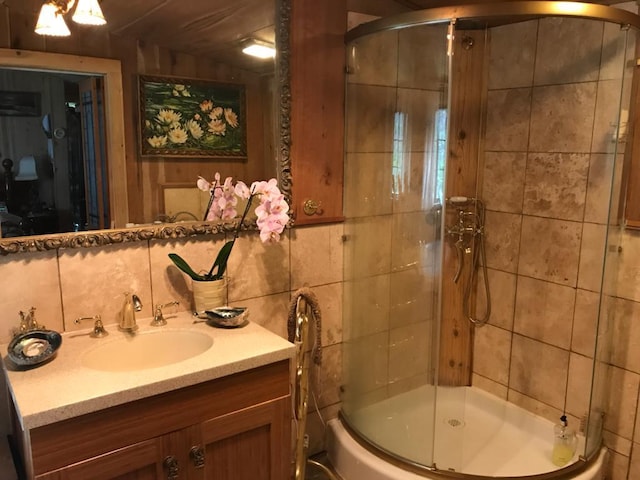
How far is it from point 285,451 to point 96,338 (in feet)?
2.40

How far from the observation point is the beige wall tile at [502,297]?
2578 millimetres

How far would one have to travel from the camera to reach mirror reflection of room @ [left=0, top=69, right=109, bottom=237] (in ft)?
5.12

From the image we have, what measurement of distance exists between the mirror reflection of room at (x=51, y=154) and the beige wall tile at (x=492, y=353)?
6.32ft

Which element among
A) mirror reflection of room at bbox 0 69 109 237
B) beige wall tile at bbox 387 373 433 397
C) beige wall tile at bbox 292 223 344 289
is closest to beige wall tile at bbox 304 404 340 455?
beige wall tile at bbox 387 373 433 397

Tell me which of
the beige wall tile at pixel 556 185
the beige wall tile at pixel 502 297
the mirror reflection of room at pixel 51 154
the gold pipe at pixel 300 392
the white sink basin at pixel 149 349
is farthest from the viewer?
the beige wall tile at pixel 502 297

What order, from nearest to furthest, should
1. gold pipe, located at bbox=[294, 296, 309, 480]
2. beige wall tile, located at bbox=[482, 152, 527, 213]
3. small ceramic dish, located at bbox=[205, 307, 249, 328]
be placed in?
small ceramic dish, located at bbox=[205, 307, 249, 328], gold pipe, located at bbox=[294, 296, 309, 480], beige wall tile, located at bbox=[482, 152, 527, 213]

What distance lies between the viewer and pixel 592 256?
7.32ft

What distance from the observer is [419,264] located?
240cm

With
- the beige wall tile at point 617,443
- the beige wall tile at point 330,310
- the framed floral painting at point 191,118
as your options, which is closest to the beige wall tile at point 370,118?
the framed floral painting at point 191,118

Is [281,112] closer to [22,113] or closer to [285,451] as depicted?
[22,113]

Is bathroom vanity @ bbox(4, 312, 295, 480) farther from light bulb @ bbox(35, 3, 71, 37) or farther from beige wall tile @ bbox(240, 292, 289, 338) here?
light bulb @ bbox(35, 3, 71, 37)

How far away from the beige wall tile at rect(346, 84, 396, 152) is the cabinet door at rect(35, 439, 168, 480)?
1.48 metres

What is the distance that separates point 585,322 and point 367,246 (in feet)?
3.33

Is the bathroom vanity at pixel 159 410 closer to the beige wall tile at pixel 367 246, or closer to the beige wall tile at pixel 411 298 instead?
the beige wall tile at pixel 367 246
